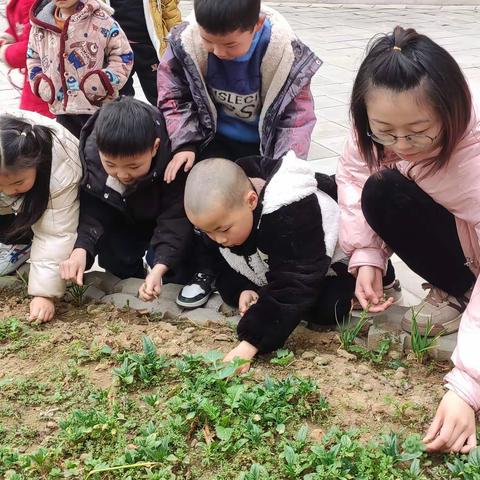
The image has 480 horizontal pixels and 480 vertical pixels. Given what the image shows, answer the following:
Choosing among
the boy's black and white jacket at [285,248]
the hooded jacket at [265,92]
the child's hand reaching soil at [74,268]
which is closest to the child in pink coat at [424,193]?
the boy's black and white jacket at [285,248]

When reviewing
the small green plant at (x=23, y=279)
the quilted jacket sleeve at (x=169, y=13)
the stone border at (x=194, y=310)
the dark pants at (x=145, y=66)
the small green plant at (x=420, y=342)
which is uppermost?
the quilted jacket sleeve at (x=169, y=13)

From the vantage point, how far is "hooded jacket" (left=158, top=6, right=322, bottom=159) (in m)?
2.91

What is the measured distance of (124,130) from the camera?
2574 mm

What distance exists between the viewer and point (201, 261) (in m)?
2.97

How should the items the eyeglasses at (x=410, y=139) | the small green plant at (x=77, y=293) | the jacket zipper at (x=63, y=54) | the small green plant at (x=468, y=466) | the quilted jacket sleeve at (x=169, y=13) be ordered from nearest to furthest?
the small green plant at (x=468, y=466) < the eyeglasses at (x=410, y=139) < the small green plant at (x=77, y=293) < the jacket zipper at (x=63, y=54) < the quilted jacket sleeve at (x=169, y=13)

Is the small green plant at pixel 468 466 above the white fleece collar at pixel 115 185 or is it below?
below

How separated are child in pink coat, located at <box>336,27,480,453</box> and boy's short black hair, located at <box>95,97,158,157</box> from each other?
79cm

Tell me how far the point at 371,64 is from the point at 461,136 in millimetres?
342

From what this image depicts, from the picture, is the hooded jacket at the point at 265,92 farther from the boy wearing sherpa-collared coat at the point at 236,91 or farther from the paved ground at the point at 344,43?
the paved ground at the point at 344,43

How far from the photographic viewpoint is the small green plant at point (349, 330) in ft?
7.61

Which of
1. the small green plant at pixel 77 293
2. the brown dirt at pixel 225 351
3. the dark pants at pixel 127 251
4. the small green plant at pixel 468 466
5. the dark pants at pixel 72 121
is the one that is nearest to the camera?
the small green plant at pixel 468 466

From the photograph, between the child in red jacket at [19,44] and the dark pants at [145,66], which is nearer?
the child in red jacket at [19,44]

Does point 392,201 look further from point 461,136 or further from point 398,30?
point 398,30

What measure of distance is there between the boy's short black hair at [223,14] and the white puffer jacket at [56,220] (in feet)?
2.56
